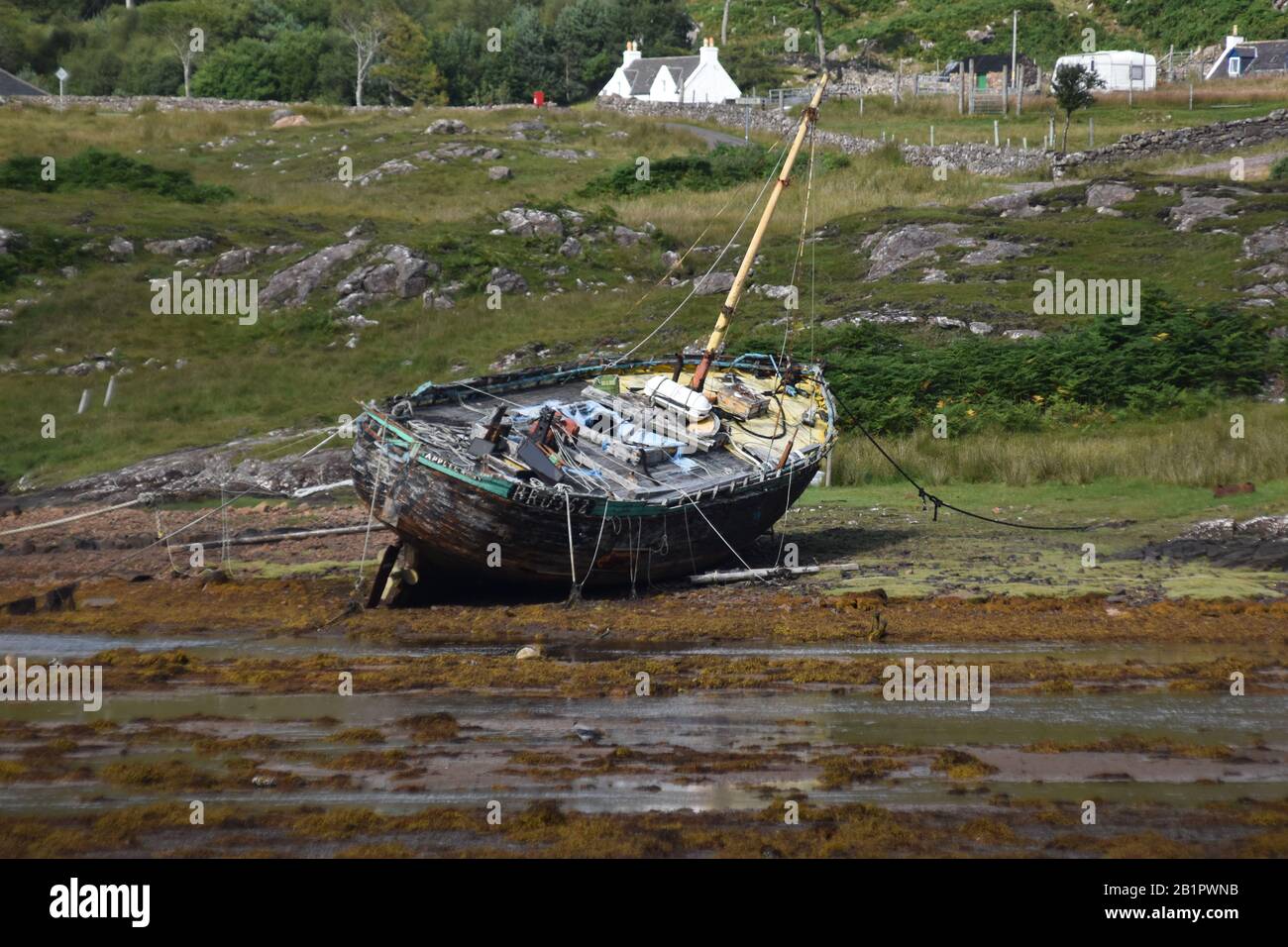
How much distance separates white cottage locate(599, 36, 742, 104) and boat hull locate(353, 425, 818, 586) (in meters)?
62.1

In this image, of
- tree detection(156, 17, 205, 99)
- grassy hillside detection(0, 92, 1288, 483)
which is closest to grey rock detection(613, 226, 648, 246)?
grassy hillside detection(0, 92, 1288, 483)

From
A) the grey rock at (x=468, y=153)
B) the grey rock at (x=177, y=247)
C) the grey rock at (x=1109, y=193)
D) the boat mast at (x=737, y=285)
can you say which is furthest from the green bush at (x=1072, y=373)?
the grey rock at (x=468, y=153)

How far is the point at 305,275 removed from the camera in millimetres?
43188

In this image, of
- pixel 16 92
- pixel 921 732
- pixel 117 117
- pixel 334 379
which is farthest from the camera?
pixel 16 92

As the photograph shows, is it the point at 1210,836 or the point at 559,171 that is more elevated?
the point at 559,171

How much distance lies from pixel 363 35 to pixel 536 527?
75.9 meters

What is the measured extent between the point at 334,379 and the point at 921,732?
78.2 feet

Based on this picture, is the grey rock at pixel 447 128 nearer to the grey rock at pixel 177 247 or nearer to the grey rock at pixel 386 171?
the grey rock at pixel 386 171

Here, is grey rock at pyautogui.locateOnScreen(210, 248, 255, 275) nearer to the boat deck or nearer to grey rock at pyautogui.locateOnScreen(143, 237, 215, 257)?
grey rock at pyautogui.locateOnScreen(143, 237, 215, 257)

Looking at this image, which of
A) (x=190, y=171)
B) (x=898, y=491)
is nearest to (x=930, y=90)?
(x=190, y=171)

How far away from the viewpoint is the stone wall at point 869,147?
5566 centimetres

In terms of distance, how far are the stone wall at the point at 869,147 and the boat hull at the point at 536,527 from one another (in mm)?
30962

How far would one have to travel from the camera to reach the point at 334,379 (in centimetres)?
3700
